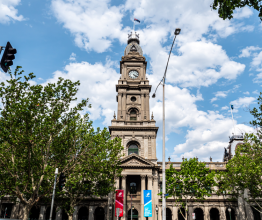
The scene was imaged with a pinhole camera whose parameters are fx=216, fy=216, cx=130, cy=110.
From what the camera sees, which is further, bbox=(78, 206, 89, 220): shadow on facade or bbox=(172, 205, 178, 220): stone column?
bbox=(78, 206, 89, 220): shadow on facade

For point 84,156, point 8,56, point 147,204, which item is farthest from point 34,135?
point 147,204

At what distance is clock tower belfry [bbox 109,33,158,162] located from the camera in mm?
47719

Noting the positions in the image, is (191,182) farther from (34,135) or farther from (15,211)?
(15,211)

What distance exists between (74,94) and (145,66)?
37.2 meters

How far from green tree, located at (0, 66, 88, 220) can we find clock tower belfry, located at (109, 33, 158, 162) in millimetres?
24809

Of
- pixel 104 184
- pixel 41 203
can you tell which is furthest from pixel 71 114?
pixel 41 203

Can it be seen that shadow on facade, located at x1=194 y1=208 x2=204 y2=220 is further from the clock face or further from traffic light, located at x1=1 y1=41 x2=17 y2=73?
traffic light, located at x1=1 y1=41 x2=17 y2=73

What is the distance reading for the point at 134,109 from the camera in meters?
52.4

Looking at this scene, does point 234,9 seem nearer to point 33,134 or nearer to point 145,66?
point 33,134

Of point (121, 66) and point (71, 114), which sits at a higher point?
point (121, 66)

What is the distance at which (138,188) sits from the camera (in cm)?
4506

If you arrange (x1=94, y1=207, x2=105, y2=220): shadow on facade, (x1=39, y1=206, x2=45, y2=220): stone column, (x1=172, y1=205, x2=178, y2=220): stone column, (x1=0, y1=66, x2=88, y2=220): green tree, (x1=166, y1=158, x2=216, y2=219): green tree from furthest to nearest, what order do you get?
(x1=94, y1=207, x2=105, y2=220): shadow on facade, (x1=172, y1=205, x2=178, y2=220): stone column, (x1=39, y1=206, x2=45, y2=220): stone column, (x1=166, y1=158, x2=216, y2=219): green tree, (x1=0, y1=66, x2=88, y2=220): green tree

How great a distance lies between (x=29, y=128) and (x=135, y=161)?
2617cm

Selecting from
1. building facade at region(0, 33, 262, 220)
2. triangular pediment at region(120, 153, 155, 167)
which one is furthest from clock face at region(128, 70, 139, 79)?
triangular pediment at region(120, 153, 155, 167)
